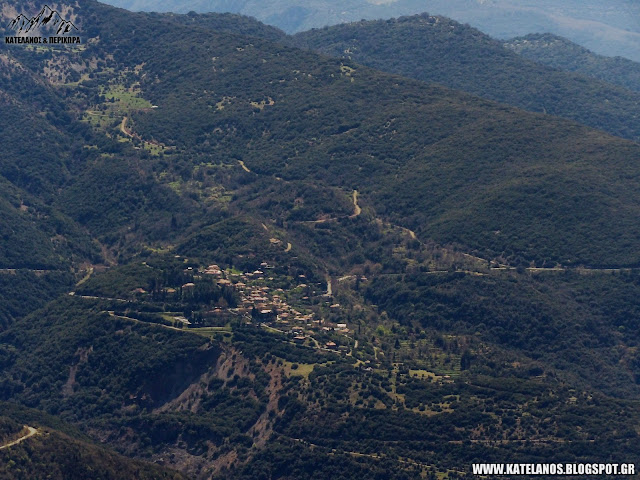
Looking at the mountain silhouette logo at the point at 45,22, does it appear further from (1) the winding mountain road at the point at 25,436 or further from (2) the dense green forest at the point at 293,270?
(1) the winding mountain road at the point at 25,436

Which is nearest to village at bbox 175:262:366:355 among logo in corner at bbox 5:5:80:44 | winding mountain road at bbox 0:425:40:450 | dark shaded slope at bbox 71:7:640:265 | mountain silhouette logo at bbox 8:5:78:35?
dark shaded slope at bbox 71:7:640:265

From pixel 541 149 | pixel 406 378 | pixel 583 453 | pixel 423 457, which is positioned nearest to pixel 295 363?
pixel 406 378

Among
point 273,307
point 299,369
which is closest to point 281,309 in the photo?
point 273,307

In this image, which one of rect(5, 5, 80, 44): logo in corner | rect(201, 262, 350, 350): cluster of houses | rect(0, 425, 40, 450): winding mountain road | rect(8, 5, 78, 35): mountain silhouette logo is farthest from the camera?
rect(8, 5, 78, 35): mountain silhouette logo

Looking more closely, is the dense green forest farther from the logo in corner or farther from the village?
the logo in corner

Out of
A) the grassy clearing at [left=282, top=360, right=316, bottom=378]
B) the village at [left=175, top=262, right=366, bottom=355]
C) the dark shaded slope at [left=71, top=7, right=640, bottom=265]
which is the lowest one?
the grassy clearing at [left=282, top=360, right=316, bottom=378]

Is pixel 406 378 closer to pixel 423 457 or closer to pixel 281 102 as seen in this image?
pixel 423 457

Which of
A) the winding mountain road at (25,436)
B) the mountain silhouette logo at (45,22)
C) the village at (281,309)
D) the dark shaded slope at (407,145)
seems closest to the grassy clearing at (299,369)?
the village at (281,309)
